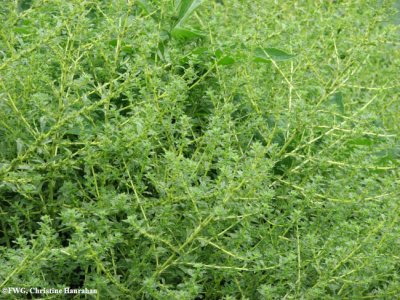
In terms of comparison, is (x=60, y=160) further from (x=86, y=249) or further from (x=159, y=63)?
(x=159, y=63)

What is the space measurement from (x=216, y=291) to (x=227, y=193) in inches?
16.7

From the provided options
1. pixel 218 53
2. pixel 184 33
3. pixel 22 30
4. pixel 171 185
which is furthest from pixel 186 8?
pixel 171 185

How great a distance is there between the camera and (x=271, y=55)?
3125mm

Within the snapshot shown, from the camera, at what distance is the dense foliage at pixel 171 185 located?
94.0 inches

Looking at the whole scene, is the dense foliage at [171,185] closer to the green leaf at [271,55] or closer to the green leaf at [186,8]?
the green leaf at [271,55]

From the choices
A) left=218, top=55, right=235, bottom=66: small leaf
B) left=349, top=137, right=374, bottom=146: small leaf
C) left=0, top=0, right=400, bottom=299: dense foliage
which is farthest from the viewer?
left=349, top=137, right=374, bottom=146: small leaf

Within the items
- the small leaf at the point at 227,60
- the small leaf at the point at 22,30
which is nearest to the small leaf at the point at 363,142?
the small leaf at the point at 227,60

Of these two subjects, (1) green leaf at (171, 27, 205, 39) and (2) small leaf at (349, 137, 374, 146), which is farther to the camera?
(2) small leaf at (349, 137, 374, 146)

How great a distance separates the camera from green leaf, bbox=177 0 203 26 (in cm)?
314

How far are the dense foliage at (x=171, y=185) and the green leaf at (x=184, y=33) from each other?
66 millimetres

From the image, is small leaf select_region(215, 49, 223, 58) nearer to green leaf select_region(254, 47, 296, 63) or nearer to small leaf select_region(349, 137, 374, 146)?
green leaf select_region(254, 47, 296, 63)

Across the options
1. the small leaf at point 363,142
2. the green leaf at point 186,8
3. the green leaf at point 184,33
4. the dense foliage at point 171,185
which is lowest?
the small leaf at point 363,142

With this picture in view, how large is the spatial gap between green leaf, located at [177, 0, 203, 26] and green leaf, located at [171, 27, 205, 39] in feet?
0.20

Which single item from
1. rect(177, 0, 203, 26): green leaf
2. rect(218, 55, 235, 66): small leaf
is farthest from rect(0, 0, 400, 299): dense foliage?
rect(177, 0, 203, 26): green leaf
